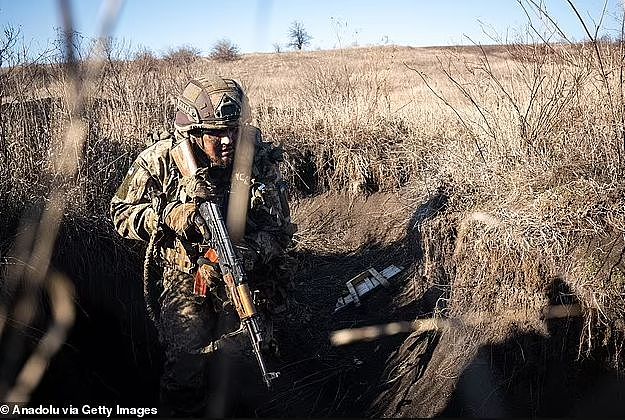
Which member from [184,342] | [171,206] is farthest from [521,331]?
[171,206]

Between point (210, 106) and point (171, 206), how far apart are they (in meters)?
0.76

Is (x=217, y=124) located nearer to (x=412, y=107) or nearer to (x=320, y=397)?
(x=320, y=397)

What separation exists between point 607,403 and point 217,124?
9.14 feet

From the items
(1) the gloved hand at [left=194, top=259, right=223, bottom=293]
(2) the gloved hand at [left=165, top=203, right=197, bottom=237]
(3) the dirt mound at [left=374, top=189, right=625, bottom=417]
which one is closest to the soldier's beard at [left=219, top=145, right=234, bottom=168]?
(2) the gloved hand at [left=165, top=203, right=197, bottom=237]

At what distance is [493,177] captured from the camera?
408 centimetres

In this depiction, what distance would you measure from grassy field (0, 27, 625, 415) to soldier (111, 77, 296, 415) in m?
0.62

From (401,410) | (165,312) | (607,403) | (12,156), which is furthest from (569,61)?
(12,156)

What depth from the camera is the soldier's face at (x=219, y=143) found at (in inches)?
144

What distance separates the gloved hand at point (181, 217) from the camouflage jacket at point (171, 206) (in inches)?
2.8

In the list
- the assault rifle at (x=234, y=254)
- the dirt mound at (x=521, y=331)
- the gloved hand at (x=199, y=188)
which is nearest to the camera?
the assault rifle at (x=234, y=254)

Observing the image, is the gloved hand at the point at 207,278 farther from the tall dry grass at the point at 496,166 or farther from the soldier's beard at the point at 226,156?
the tall dry grass at the point at 496,166

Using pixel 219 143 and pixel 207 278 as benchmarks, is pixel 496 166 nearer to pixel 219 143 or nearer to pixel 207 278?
pixel 219 143

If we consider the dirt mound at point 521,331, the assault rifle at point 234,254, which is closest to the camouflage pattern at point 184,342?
the assault rifle at point 234,254

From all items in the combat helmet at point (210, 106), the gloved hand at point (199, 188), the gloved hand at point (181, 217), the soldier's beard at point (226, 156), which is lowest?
the gloved hand at point (181, 217)
